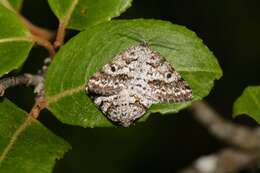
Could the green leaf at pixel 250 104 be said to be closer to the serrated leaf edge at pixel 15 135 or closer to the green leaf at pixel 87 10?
the green leaf at pixel 87 10

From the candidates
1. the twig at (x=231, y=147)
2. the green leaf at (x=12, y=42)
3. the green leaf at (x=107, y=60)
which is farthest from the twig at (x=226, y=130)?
the green leaf at (x=12, y=42)

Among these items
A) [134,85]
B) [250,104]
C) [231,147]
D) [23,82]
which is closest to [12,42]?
[23,82]

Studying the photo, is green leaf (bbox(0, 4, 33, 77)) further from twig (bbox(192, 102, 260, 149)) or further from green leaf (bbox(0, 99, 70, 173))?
twig (bbox(192, 102, 260, 149))

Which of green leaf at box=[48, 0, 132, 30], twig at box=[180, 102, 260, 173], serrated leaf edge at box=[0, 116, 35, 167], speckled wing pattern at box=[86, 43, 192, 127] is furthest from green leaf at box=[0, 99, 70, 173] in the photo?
twig at box=[180, 102, 260, 173]

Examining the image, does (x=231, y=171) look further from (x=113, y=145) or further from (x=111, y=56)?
(x=111, y=56)

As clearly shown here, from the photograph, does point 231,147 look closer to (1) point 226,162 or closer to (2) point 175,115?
(1) point 226,162

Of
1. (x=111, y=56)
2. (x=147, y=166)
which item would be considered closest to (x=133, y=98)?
(x=111, y=56)

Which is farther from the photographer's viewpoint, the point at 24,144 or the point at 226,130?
the point at 226,130
